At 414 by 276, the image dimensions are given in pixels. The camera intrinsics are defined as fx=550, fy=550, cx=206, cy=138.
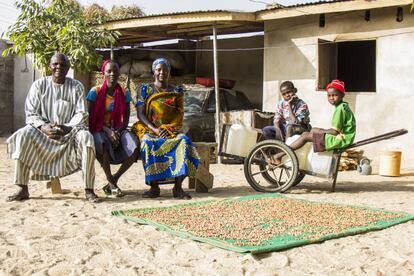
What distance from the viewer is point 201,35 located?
1455 cm

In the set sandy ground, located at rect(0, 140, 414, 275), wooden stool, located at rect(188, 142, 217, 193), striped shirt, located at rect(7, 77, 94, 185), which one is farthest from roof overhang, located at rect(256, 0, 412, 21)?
striped shirt, located at rect(7, 77, 94, 185)

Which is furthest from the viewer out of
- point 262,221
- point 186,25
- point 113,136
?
point 186,25

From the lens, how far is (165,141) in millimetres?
6125

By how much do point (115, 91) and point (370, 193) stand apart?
3.38 metres

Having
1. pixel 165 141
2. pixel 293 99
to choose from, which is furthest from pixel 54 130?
pixel 293 99

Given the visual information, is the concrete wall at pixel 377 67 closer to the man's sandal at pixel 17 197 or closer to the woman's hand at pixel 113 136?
the woman's hand at pixel 113 136

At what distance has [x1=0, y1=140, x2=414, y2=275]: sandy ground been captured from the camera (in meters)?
3.46

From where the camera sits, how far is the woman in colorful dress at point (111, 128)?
6113 mm

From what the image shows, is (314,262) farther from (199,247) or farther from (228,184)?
(228,184)

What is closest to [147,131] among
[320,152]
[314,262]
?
[320,152]

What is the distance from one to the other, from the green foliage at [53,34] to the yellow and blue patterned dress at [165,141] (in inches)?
156

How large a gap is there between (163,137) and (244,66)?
8.65 m

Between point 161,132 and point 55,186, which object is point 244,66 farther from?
point 55,186

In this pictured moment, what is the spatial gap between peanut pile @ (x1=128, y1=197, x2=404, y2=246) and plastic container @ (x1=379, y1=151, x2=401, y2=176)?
3614 mm
